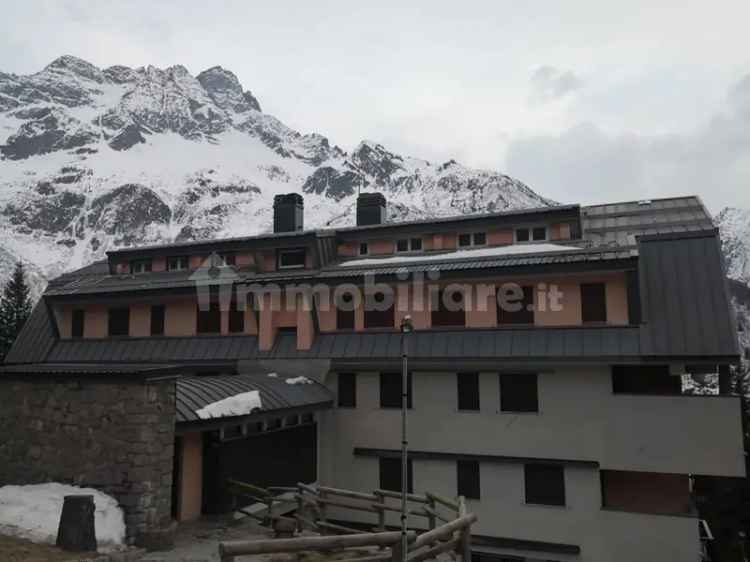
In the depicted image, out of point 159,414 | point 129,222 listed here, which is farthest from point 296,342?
point 129,222

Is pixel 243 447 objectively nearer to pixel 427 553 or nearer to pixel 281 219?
pixel 427 553

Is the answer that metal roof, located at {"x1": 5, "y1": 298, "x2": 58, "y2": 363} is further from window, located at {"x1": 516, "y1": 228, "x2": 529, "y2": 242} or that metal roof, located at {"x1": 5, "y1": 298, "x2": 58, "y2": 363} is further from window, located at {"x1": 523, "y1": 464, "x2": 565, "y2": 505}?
window, located at {"x1": 523, "y1": 464, "x2": 565, "y2": 505}

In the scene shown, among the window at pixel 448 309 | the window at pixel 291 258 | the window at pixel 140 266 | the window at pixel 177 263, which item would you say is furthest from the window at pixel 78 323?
the window at pixel 448 309

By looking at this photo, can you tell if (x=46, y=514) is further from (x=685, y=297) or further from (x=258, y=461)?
(x=685, y=297)

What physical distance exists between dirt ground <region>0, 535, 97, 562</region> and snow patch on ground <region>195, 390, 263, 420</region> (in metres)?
4.85

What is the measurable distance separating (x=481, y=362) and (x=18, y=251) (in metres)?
186

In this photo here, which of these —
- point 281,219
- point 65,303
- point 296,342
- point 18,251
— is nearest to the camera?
point 296,342

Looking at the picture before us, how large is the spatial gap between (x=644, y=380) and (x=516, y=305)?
4831 millimetres

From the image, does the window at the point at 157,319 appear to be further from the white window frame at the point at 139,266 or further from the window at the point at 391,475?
the window at the point at 391,475

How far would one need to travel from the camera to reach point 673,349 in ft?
62.4

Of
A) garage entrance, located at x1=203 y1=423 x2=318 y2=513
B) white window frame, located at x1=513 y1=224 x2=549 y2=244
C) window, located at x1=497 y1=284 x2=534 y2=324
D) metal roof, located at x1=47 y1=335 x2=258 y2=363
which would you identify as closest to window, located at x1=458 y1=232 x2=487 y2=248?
white window frame, located at x1=513 y1=224 x2=549 y2=244

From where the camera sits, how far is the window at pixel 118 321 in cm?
2761

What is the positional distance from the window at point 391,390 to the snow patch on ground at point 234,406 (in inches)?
216

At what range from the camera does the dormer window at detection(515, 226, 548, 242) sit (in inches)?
1037
